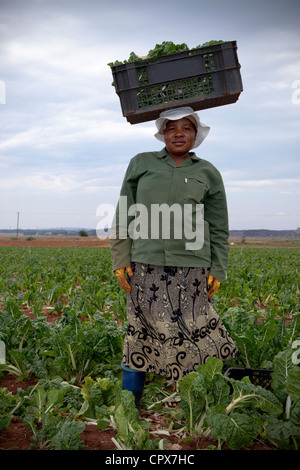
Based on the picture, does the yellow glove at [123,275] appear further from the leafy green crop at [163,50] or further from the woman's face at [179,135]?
the leafy green crop at [163,50]

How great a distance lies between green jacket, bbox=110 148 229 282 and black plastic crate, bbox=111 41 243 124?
310mm

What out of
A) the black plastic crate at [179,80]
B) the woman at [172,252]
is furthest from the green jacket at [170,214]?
the black plastic crate at [179,80]

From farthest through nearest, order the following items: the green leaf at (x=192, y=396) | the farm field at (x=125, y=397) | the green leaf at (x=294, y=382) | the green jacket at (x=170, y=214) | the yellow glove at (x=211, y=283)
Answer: the yellow glove at (x=211, y=283) → the green jacket at (x=170, y=214) → the green leaf at (x=192, y=396) → the farm field at (x=125, y=397) → the green leaf at (x=294, y=382)

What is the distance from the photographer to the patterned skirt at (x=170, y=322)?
98.4 inches

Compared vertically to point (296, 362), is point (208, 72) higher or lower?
higher

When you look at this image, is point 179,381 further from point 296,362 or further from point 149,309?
point 296,362

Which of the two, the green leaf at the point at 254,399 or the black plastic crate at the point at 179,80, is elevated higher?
the black plastic crate at the point at 179,80

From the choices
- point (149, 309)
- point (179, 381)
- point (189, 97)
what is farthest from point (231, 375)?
point (189, 97)

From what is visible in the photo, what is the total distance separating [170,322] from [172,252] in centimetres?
41

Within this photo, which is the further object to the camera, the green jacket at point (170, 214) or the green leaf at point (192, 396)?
the green jacket at point (170, 214)

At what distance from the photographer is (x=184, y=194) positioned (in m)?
2.50

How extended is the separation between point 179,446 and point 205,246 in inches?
43.8

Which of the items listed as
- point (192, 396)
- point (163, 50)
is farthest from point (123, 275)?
point (163, 50)

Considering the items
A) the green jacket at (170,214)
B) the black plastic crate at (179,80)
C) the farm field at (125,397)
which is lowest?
the farm field at (125,397)
